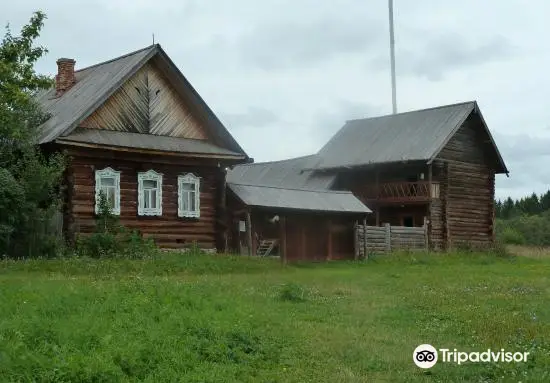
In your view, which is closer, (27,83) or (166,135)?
A: (27,83)

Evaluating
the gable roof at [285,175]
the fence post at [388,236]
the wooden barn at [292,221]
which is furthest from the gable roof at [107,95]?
the gable roof at [285,175]

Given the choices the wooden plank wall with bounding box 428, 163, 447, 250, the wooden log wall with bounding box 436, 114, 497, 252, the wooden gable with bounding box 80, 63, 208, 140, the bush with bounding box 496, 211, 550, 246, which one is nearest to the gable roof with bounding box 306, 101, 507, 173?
the wooden log wall with bounding box 436, 114, 497, 252

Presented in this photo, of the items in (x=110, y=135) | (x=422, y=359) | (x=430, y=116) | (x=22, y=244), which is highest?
(x=430, y=116)

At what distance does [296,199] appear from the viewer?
3077cm

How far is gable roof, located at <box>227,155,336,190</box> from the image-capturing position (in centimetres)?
4206

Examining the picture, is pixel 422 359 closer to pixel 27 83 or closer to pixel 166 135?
pixel 27 83

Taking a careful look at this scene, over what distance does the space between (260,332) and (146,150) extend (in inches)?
634

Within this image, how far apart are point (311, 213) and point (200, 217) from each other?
4895 millimetres

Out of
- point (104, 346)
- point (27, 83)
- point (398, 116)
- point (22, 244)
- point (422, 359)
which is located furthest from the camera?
point (398, 116)

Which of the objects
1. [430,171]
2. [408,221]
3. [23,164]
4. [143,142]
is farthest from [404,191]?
[23,164]

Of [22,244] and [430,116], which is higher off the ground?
[430,116]

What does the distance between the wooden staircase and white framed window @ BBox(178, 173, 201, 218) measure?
3297 millimetres

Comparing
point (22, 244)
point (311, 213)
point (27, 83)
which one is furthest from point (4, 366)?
point (311, 213)

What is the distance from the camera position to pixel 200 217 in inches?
1109
